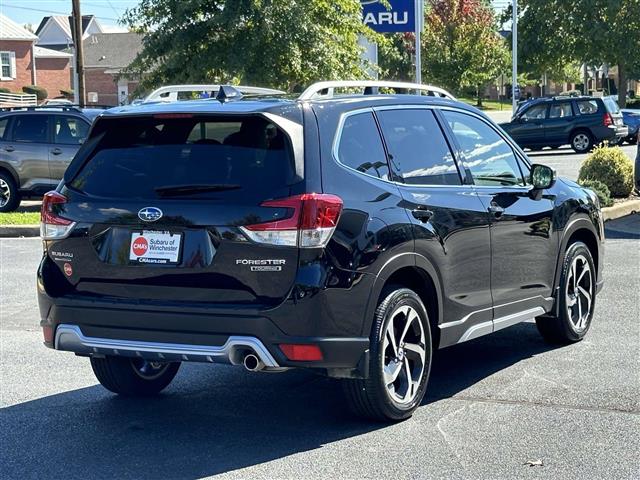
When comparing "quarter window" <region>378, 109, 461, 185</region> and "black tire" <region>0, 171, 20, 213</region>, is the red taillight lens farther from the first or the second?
"black tire" <region>0, 171, 20, 213</region>

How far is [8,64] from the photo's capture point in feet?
220

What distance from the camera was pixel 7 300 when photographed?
10.6 meters

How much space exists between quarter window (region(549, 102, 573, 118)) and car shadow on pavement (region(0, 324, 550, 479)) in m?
26.5

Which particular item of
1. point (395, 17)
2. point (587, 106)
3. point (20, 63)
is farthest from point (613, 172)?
point (20, 63)

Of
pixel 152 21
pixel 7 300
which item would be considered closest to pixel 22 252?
pixel 7 300

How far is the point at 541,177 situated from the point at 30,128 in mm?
13243

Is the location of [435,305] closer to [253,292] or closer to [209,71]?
[253,292]

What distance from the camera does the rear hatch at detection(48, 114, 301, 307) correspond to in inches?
215

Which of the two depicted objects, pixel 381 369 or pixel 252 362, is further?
pixel 381 369

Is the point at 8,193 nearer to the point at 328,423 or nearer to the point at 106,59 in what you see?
the point at 328,423

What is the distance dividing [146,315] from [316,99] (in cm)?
151

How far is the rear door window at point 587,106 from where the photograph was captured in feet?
108

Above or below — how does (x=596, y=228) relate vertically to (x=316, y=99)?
below

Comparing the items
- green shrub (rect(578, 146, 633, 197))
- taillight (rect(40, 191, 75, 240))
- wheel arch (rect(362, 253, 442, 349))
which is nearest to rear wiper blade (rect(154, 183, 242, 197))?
taillight (rect(40, 191, 75, 240))
